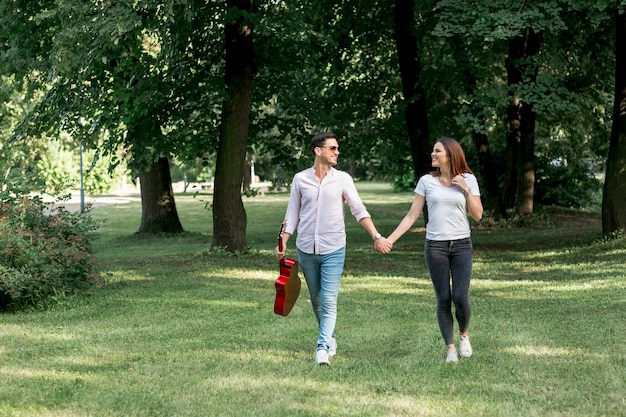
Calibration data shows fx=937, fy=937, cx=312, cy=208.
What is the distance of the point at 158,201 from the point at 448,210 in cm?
2041

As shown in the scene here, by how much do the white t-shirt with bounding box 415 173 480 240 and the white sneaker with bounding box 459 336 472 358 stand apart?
1024mm

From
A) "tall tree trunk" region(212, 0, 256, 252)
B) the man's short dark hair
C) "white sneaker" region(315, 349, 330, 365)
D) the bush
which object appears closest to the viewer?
"white sneaker" region(315, 349, 330, 365)

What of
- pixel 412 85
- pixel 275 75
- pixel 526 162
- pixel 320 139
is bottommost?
pixel 320 139

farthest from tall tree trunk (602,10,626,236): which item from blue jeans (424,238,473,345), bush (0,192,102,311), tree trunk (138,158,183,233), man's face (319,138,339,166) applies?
tree trunk (138,158,183,233)

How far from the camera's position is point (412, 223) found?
27.6 feet

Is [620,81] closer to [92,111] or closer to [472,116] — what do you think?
[472,116]

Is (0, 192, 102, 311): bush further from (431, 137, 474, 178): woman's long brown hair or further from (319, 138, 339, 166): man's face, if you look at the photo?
(431, 137, 474, 178): woman's long brown hair

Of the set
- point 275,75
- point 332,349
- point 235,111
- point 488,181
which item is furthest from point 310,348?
point 488,181

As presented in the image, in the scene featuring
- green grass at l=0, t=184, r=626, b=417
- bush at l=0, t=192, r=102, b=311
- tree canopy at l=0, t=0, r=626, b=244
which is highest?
tree canopy at l=0, t=0, r=626, b=244

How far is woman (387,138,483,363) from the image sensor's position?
8156 millimetres

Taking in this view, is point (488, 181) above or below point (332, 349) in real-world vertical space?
above

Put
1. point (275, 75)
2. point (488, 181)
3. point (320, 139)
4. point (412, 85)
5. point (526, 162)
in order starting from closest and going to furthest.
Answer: point (320, 139), point (275, 75), point (412, 85), point (526, 162), point (488, 181)

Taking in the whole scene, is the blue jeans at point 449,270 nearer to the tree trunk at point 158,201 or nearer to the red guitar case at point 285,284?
the red guitar case at point 285,284

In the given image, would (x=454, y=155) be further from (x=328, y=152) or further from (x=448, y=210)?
(x=328, y=152)
